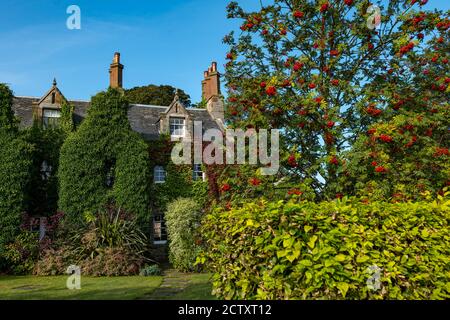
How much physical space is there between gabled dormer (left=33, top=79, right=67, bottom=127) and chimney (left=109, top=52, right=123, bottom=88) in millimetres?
5710

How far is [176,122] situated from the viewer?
87.6 ft

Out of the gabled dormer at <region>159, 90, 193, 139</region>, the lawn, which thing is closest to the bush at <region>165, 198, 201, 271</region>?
the lawn

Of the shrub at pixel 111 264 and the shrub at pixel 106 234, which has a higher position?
the shrub at pixel 106 234

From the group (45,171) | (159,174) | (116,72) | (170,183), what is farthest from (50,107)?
(170,183)

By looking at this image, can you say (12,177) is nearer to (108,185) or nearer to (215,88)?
(108,185)

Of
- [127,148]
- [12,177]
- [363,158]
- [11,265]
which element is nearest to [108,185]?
[127,148]

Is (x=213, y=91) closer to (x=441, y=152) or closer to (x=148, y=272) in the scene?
(x=148, y=272)

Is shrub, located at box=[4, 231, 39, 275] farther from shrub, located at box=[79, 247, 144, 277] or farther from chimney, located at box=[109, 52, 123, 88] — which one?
chimney, located at box=[109, 52, 123, 88]

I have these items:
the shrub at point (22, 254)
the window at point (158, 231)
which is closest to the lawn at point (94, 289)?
the shrub at point (22, 254)

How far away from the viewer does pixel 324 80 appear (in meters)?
11.1

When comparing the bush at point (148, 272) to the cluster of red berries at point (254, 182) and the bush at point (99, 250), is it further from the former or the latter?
the cluster of red berries at point (254, 182)

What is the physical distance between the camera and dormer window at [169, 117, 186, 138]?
2620 centimetres

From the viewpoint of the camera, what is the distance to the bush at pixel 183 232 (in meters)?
18.5

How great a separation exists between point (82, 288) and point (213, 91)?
21.4 metres
